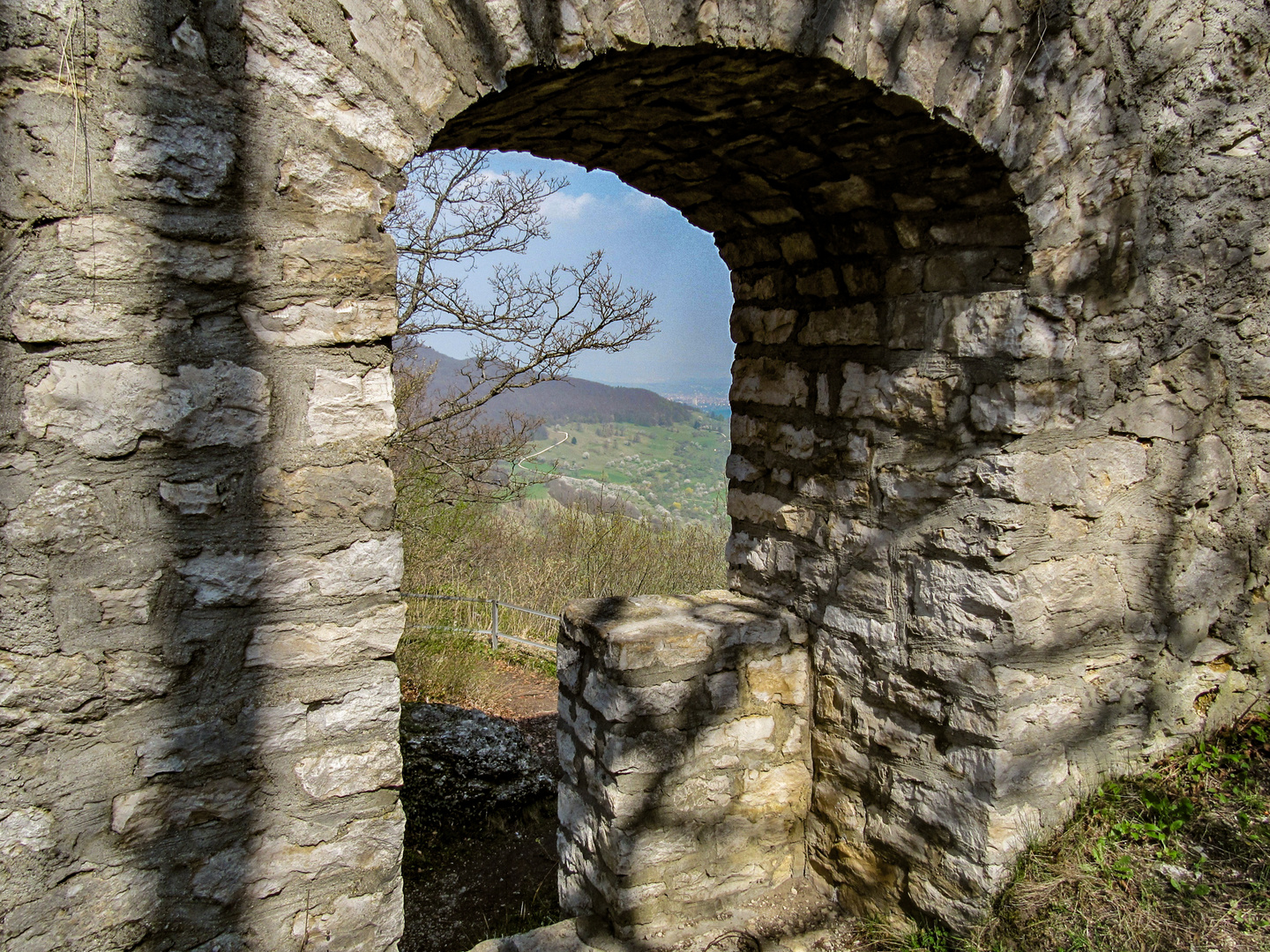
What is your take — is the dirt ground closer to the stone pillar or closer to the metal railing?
the stone pillar

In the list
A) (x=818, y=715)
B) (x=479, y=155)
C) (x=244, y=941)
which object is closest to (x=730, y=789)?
(x=818, y=715)

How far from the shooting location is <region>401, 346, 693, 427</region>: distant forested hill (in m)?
7.48

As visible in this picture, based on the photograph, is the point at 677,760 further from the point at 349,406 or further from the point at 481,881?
the point at 481,881

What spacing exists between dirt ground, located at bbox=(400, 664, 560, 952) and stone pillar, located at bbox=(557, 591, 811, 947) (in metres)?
0.91

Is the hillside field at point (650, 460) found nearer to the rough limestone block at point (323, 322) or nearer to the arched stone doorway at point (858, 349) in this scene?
the arched stone doorway at point (858, 349)

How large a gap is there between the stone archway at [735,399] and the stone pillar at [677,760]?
15cm

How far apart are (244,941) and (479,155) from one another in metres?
A: 6.06

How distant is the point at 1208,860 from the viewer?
2.23 meters

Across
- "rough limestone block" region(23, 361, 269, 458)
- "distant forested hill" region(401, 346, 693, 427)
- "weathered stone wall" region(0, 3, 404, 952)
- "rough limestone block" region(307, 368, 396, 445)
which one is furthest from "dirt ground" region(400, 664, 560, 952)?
"distant forested hill" region(401, 346, 693, 427)

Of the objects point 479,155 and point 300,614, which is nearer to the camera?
point 300,614

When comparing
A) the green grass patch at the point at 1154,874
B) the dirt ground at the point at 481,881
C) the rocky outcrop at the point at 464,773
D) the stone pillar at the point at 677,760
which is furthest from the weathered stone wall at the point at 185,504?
the rocky outcrop at the point at 464,773

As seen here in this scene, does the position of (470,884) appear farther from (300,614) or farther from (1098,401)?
(1098,401)

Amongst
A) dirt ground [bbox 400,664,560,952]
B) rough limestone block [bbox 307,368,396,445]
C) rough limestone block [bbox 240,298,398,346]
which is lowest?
dirt ground [bbox 400,664,560,952]

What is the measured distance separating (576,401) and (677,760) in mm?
9006
